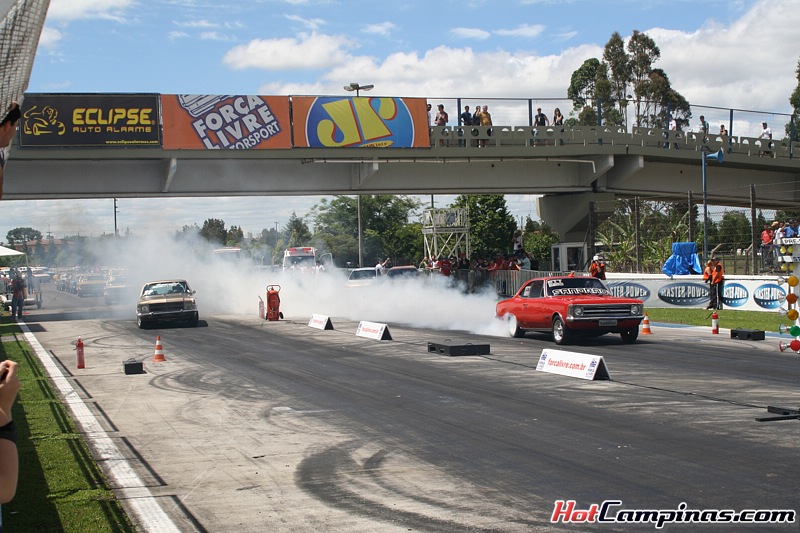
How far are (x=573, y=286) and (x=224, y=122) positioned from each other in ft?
61.0

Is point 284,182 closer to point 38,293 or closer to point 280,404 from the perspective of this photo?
point 38,293

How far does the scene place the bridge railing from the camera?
36.8 meters

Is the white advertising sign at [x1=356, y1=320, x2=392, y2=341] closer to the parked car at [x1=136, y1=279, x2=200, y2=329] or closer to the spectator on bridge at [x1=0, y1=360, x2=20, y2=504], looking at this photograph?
the parked car at [x1=136, y1=279, x2=200, y2=329]

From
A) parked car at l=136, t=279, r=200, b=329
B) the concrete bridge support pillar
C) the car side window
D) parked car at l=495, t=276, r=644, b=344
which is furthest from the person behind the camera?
the concrete bridge support pillar

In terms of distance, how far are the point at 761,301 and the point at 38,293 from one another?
38636 millimetres

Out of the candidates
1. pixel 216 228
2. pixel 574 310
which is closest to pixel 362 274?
pixel 574 310

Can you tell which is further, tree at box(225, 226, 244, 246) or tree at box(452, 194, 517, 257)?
tree at box(225, 226, 244, 246)

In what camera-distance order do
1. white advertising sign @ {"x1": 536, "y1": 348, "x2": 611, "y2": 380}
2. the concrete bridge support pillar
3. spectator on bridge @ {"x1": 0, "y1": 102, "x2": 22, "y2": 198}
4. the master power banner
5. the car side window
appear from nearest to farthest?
spectator on bridge @ {"x1": 0, "y1": 102, "x2": 22, "y2": 198} → white advertising sign @ {"x1": 536, "y1": 348, "x2": 611, "y2": 380} → the car side window → the master power banner → the concrete bridge support pillar

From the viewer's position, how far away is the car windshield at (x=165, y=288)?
2892 cm

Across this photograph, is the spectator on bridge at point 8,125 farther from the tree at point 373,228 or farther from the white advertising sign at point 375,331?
the tree at point 373,228

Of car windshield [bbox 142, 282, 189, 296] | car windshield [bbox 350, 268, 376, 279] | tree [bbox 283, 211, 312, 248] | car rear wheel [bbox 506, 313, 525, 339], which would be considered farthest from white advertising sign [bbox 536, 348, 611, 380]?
tree [bbox 283, 211, 312, 248]

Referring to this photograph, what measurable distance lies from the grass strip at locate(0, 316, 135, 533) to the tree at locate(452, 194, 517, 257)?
59685 millimetres

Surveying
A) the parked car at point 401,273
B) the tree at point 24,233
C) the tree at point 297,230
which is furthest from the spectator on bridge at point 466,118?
the tree at point 24,233

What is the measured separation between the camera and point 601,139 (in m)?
38.6
